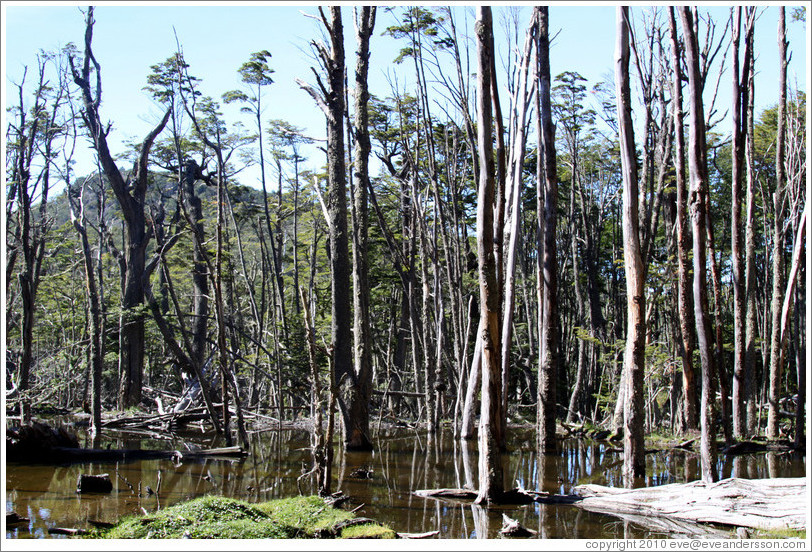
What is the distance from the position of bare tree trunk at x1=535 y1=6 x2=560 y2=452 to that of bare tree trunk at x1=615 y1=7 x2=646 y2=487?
9.64 ft

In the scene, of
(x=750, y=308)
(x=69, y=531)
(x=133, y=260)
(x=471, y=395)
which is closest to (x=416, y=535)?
(x=69, y=531)

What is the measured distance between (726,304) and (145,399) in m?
23.7

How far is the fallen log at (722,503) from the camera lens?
19.4ft

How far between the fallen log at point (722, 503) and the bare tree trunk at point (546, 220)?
5.18 meters

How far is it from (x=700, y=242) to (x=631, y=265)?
2.86ft

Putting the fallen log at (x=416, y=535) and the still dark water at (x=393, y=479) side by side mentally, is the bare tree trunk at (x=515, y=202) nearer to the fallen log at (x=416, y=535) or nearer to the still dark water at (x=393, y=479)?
the still dark water at (x=393, y=479)

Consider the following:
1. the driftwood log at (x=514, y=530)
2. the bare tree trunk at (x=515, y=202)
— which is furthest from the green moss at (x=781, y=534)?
the bare tree trunk at (x=515, y=202)

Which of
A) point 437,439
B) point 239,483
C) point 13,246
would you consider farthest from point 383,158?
point 239,483

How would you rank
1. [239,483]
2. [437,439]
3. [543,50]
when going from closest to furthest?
[239,483] < [543,50] < [437,439]

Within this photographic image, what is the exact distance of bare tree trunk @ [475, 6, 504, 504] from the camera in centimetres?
696

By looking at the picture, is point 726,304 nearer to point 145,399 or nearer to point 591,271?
point 591,271

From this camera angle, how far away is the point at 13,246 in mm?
18531

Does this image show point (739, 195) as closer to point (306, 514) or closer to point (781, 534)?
point (781, 534)

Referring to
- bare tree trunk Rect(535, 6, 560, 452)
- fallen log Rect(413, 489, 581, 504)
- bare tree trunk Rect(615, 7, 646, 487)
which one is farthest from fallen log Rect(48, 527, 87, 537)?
bare tree trunk Rect(535, 6, 560, 452)
